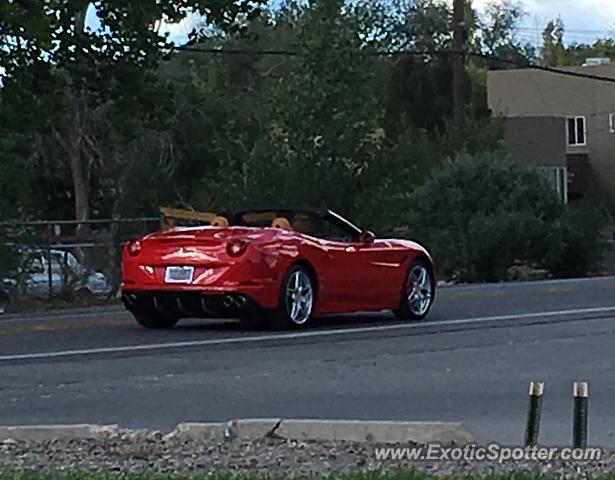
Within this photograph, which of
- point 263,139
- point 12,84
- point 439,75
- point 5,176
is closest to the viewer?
point 12,84

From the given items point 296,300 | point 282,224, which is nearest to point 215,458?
point 296,300

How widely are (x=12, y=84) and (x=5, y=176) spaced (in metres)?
6.00

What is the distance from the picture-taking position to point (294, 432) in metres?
9.56

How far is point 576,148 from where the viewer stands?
71.1m

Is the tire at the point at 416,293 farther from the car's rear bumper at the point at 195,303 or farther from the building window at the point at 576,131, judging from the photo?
the building window at the point at 576,131

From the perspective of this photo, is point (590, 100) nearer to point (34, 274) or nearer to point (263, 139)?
point (263, 139)

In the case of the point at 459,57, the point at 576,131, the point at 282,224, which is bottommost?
the point at 282,224

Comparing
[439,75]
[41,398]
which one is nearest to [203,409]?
[41,398]

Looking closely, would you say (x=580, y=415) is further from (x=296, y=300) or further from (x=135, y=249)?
(x=135, y=249)

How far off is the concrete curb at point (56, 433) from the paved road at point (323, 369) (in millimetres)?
1052

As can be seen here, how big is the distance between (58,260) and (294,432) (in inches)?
739

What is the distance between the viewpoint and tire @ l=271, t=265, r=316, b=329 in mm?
17141

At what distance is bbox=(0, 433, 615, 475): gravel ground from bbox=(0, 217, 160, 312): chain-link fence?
17.2 metres

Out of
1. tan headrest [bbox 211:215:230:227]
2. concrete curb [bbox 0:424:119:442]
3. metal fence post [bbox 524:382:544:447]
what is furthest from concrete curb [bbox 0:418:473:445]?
tan headrest [bbox 211:215:230:227]
